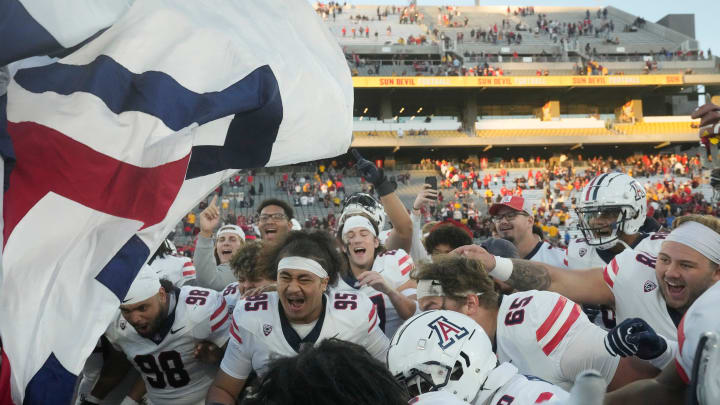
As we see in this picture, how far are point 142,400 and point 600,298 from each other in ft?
9.59

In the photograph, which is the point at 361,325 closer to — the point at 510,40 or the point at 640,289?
the point at 640,289

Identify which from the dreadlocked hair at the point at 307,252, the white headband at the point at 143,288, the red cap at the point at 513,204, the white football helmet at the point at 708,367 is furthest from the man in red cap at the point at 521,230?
→ the white football helmet at the point at 708,367

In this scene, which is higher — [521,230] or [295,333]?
[521,230]

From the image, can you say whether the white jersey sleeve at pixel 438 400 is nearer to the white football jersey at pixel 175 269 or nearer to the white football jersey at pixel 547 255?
the white football jersey at pixel 547 255

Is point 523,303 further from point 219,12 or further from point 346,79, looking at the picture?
point 219,12

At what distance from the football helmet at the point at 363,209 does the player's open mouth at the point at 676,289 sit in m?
2.15

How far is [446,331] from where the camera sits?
2139 millimetres

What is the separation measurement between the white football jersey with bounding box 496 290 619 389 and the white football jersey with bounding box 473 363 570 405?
49 cm

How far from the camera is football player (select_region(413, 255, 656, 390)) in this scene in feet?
8.13

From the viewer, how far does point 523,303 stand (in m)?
2.71

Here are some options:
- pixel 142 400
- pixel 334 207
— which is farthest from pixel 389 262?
pixel 334 207

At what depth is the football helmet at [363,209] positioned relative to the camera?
4.51m

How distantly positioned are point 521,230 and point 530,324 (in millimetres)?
2511

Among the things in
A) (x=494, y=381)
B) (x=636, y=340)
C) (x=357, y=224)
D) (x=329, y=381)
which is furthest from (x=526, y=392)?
(x=357, y=224)
